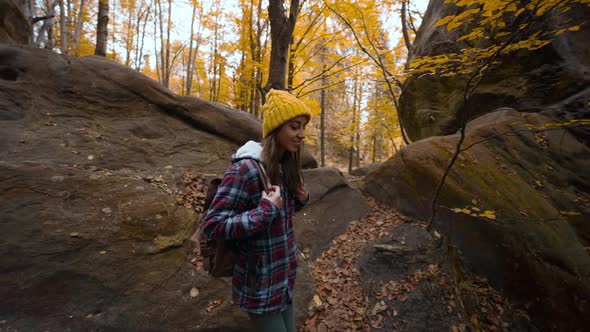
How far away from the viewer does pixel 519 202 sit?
3.56 metres

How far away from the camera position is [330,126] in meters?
23.1

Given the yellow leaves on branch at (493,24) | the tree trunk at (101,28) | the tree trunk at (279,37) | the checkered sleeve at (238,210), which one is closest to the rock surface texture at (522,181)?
the yellow leaves on branch at (493,24)

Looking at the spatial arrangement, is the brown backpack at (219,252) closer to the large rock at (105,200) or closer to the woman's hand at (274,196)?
the woman's hand at (274,196)

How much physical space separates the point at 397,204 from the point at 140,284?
443 cm

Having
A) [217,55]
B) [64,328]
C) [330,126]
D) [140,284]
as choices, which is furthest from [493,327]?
[330,126]

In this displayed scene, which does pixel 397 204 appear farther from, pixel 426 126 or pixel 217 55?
pixel 217 55

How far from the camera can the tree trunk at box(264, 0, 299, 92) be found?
4.16 meters

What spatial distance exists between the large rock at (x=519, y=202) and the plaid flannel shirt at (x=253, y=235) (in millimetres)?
2291

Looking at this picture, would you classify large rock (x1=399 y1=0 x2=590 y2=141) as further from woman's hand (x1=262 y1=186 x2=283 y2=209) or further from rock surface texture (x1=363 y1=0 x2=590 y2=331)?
woman's hand (x1=262 y1=186 x2=283 y2=209)

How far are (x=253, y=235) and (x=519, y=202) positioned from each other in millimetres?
4014

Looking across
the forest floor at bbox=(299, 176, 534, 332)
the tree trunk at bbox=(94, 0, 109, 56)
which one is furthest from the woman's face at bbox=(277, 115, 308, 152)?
the tree trunk at bbox=(94, 0, 109, 56)

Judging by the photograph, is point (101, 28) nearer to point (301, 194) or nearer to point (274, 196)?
point (301, 194)

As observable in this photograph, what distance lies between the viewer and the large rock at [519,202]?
2.89 meters

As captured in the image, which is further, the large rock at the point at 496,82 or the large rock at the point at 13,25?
the large rock at the point at 13,25
